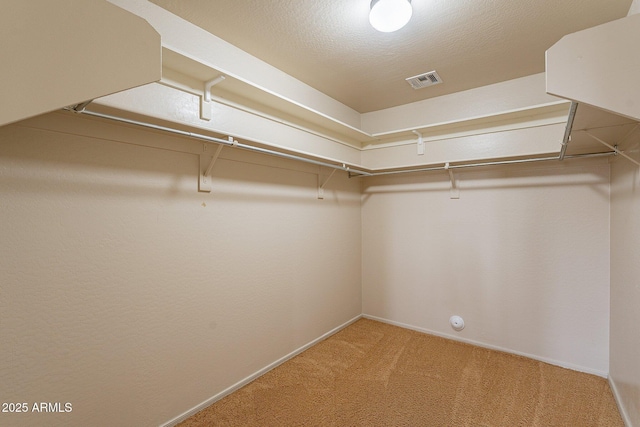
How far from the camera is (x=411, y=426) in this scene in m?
1.79

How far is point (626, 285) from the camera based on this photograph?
1813 millimetres

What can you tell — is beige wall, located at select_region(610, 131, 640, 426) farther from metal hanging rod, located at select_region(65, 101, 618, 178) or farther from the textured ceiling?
the textured ceiling

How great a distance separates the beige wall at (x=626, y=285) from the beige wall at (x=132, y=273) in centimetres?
219

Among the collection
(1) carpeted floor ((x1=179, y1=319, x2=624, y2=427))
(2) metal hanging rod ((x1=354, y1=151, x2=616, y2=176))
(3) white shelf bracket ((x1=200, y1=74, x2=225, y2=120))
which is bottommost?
(1) carpeted floor ((x1=179, y1=319, x2=624, y2=427))

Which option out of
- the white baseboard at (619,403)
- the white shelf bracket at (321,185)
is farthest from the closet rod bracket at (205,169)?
the white baseboard at (619,403)

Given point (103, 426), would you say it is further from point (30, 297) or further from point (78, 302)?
point (30, 297)

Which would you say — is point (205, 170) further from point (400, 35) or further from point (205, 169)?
point (400, 35)

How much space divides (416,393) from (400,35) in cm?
245

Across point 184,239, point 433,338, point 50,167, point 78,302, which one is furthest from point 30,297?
point 433,338

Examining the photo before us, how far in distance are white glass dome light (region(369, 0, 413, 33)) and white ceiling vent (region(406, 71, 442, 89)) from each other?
0.96 m

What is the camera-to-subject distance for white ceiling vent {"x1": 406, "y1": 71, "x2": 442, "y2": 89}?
8.23 ft

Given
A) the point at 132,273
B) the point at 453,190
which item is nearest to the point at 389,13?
the point at 453,190

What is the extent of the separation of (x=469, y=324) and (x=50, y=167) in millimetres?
3329

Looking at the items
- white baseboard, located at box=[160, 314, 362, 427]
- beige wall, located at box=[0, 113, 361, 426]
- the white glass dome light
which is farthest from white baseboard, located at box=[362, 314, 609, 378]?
the white glass dome light
